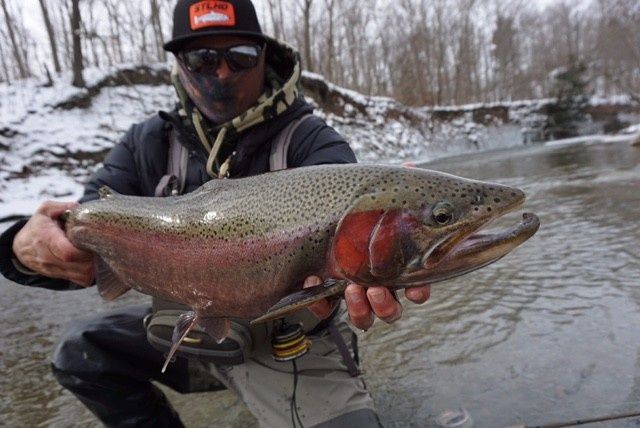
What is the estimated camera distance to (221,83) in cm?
226

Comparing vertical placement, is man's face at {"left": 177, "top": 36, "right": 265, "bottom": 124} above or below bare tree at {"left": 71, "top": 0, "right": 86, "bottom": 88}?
below

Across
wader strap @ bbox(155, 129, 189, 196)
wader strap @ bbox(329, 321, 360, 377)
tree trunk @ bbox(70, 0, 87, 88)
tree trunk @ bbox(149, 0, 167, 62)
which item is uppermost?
tree trunk @ bbox(149, 0, 167, 62)

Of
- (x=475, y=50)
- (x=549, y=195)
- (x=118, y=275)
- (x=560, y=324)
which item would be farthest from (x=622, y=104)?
(x=118, y=275)

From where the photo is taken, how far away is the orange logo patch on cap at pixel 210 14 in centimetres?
220

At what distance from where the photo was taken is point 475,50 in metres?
37.6

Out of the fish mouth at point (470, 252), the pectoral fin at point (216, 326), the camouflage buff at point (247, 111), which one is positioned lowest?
the pectoral fin at point (216, 326)

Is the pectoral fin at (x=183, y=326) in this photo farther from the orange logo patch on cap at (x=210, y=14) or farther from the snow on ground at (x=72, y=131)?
the snow on ground at (x=72, y=131)

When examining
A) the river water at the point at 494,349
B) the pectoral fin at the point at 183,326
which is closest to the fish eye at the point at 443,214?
the pectoral fin at the point at 183,326

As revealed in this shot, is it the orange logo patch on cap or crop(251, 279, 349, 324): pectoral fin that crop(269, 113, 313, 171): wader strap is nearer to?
the orange logo patch on cap

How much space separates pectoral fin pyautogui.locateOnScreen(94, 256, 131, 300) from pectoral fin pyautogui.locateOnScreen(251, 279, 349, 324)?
765mm

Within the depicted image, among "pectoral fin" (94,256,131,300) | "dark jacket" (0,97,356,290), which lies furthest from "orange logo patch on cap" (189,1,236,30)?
"pectoral fin" (94,256,131,300)

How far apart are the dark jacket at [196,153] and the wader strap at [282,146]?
0.08 feet

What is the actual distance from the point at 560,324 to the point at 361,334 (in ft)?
3.84

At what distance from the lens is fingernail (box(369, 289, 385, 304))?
4.27 ft
